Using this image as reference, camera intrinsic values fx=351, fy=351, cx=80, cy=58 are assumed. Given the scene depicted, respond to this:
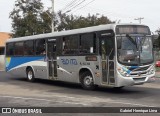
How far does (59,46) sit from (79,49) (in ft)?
5.98

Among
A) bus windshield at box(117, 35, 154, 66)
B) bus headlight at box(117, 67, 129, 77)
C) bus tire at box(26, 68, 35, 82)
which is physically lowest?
bus tire at box(26, 68, 35, 82)

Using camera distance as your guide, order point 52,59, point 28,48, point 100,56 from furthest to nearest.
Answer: point 28,48 → point 52,59 → point 100,56

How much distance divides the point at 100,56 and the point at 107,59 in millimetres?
500

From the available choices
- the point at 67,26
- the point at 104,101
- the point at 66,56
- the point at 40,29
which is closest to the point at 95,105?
the point at 104,101

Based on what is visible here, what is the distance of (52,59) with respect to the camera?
19188 mm

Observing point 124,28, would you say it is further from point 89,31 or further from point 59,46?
point 59,46

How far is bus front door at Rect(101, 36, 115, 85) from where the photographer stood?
49.5 ft

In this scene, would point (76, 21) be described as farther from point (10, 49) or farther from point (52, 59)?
point (52, 59)

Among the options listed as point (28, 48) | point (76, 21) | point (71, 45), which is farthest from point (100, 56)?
point (76, 21)

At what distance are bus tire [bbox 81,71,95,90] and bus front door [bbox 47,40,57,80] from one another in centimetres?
245

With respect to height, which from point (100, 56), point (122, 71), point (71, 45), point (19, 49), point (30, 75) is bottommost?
point (30, 75)

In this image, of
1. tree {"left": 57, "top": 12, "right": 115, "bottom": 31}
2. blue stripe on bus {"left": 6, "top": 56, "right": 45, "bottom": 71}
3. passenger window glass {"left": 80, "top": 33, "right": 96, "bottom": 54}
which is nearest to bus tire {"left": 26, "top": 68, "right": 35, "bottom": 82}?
blue stripe on bus {"left": 6, "top": 56, "right": 45, "bottom": 71}

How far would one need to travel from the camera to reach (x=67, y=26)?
54719 millimetres

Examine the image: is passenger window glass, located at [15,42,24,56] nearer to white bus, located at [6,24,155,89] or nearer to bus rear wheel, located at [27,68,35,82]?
bus rear wheel, located at [27,68,35,82]
